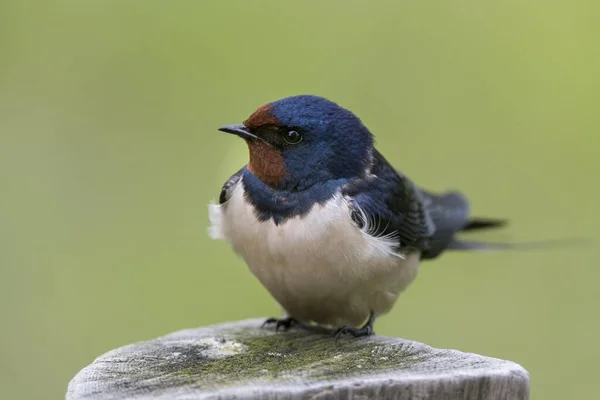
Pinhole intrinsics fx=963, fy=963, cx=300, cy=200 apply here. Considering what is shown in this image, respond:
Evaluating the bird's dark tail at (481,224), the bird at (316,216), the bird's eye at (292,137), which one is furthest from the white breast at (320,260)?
the bird's dark tail at (481,224)

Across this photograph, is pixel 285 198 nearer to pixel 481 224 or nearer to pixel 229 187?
pixel 229 187

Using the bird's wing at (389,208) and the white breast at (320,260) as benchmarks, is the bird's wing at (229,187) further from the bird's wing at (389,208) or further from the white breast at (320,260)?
the bird's wing at (389,208)

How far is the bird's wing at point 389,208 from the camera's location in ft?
11.4

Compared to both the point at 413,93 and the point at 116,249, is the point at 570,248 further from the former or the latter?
the point at 116,249

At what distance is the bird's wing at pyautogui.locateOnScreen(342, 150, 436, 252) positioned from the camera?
3.47m

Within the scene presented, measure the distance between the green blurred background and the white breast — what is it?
197 centimetres

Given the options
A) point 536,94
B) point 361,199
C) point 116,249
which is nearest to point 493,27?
point 536,94

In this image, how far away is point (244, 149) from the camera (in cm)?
572

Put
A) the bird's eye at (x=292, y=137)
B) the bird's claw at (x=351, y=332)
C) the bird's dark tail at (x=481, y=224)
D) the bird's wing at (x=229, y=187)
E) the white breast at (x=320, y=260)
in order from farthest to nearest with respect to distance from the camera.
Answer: the bird's dark tail at (x=481, y=224) → the bird's wing at (x=229, y=187) → the bird's eye at (x=292, y=137) → the white breast at (x=320, y=260) → the bird's claw at (x=351, y=332)

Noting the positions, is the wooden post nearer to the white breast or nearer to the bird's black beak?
the white breast

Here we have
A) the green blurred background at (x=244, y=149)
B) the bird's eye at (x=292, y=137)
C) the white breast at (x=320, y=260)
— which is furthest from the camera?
the green blurred background at (x=244, y=149)

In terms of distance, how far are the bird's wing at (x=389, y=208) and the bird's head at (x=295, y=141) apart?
132mm

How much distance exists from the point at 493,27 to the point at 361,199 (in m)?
4.03

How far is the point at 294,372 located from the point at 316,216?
38.0 inches
